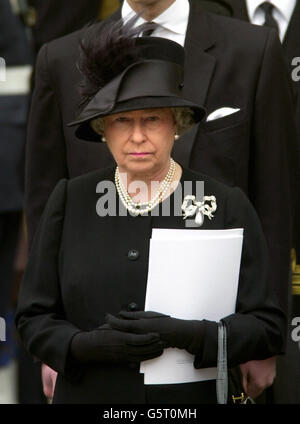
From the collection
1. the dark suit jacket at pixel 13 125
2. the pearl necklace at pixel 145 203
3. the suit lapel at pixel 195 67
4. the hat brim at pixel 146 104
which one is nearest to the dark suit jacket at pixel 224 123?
the suit lapel at pixel 195 67

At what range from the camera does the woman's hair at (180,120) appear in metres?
3.75

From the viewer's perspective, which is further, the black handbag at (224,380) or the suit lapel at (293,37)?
the suit lapel at (293,37)

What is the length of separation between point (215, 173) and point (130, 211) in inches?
29.4

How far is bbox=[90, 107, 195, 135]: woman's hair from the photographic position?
375 cm

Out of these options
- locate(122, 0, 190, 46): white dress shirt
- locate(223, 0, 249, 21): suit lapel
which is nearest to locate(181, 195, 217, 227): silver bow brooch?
locate(122, 0, 190, 46): white dress shirt

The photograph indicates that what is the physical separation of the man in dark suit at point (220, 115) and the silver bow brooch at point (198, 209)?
2.13 feet

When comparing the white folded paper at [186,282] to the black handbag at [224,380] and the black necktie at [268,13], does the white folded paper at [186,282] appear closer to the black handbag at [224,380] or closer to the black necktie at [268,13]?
the black handbag at [224,380]

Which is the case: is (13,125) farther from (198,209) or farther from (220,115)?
(198,209)

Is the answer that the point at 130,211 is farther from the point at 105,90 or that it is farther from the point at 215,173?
the point at 215,173

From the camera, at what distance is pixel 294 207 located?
4.86 metres

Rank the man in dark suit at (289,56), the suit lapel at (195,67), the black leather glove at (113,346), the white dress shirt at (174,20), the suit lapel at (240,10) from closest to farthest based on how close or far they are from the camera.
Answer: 1. the black leather glove at (113,346)
2. the suit lapel at (195,67)
3. the white dress shirt at (174,20)
4. the man in dark suit at (289,56)
5. the suit lapel at (240,10)

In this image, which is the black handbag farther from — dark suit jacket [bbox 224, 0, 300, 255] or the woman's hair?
dark suit jacket [bbox 224, 0, 300, 255]

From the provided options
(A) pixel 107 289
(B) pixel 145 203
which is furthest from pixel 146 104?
(A) pixel 107 289

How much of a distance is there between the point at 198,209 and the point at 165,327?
437 millimetres
